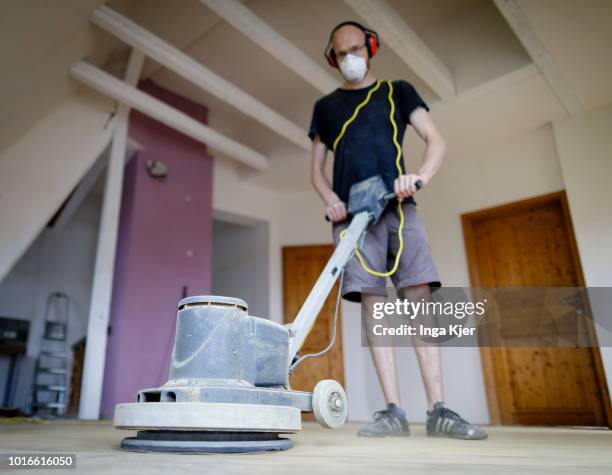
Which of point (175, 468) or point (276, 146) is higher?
point (276, 146)

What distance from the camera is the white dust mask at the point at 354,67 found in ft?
5.92

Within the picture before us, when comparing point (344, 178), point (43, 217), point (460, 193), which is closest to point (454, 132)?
point (460, 193)

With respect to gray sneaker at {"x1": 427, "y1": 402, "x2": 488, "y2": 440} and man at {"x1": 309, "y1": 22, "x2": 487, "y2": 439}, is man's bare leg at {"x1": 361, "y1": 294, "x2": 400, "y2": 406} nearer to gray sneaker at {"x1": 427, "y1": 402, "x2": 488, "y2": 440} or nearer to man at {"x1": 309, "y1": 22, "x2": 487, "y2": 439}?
man at {"x1": 309, "y1": 22, "x2": 487, "y2": 439}

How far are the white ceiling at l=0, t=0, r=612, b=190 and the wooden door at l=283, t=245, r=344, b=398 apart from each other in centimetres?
86

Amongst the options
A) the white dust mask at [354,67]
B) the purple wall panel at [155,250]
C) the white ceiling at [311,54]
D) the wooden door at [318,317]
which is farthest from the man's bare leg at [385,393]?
the wooden door at [318,317]

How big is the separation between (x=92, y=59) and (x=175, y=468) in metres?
3.42

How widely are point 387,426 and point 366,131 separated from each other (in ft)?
3.30

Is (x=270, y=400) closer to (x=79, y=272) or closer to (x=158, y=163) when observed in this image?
(x=158, y=163)

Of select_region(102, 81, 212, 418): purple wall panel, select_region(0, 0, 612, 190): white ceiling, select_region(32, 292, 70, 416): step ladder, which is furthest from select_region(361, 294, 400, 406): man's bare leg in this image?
select_region(32, 292, 70, 416): step ladder

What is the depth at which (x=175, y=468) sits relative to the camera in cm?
57

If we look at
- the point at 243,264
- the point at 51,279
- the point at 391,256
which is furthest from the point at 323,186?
the point at 51,279

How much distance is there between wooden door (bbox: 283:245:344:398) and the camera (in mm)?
4277

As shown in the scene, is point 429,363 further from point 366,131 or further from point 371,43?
point 371,43

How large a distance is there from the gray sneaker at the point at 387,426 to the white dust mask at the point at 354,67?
1.21m
